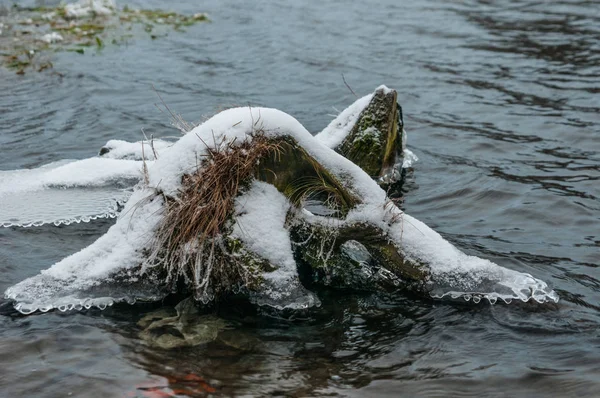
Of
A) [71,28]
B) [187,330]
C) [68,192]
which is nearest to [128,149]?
[68,192]

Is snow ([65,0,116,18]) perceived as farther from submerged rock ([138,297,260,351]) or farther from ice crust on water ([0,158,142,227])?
submerged rock ([138,297,260,351])

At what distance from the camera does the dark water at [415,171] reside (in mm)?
4742

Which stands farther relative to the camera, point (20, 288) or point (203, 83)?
point (203, 83)

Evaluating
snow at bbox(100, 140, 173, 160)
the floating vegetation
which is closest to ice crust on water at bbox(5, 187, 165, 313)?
snow at bbox(100, 140, 173, 160)

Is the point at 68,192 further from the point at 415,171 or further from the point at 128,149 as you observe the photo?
the point at 415,171

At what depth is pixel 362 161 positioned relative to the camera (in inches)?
311

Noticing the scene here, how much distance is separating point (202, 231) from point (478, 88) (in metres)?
7.82

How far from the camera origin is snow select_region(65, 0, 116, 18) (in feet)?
56.9

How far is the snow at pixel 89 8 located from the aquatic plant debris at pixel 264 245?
43.2 ft

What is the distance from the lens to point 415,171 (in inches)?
348

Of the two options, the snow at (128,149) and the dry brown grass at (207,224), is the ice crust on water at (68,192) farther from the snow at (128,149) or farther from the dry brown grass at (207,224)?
the dry brown grass at (207,224)

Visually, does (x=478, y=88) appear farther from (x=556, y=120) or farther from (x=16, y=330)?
(x=16, y=330)

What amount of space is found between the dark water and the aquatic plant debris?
0.56 ft

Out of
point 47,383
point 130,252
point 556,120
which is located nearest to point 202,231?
point 130,252
